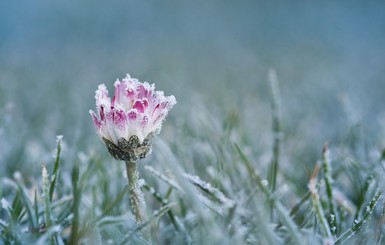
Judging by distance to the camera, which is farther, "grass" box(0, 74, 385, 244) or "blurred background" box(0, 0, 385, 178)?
"blurred background" box(0, 0, 385, 178)

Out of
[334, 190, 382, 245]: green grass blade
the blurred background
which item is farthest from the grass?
the blurred background

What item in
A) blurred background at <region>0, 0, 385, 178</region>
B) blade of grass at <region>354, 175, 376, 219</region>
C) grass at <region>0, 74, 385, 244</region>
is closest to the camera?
grass at <region>0, 74, 385, 244</region>

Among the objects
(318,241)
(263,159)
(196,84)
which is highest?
(196,84)

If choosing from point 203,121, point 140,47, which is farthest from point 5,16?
point 203,121

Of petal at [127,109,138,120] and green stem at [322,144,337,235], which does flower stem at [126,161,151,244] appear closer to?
petal at [127,109,138,120]

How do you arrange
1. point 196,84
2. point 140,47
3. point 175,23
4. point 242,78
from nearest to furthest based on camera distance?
point 196,84
point 242,78
point 140,47
point 175,23

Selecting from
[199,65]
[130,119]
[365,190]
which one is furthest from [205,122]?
[199,65]

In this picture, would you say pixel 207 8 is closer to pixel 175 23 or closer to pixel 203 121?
pixel 175 23
